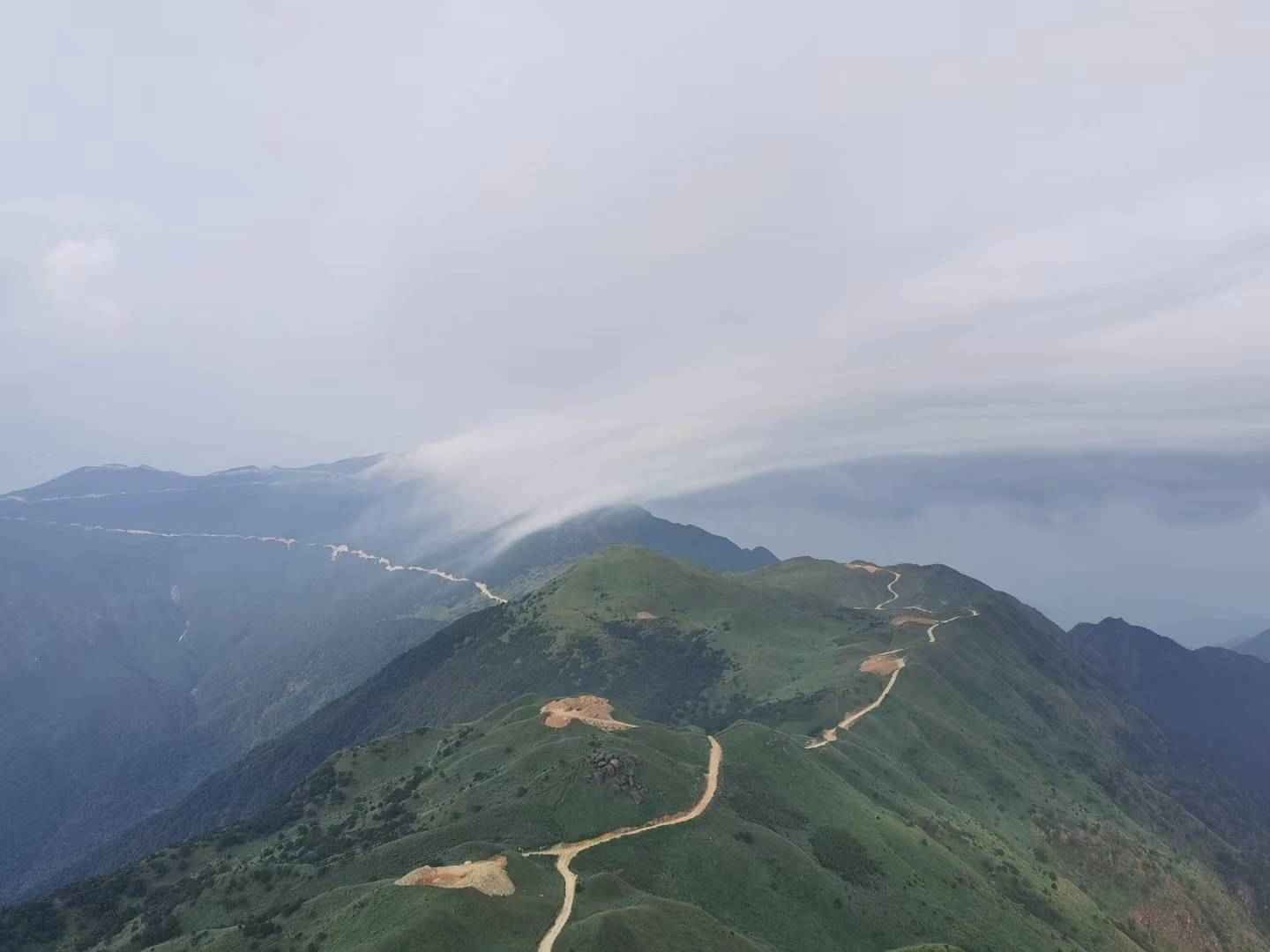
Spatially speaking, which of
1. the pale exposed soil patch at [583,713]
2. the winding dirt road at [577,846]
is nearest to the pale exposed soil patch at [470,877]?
the winding dirt road at [577,846]

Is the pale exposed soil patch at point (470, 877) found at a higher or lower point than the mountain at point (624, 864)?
higher

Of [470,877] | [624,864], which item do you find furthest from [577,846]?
[470,877]

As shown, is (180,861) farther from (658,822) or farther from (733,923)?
(733,923)

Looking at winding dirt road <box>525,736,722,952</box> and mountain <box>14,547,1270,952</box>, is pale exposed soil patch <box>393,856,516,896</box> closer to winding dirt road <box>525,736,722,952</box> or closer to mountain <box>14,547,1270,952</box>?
mountain <box>14,547,1270,952</box>

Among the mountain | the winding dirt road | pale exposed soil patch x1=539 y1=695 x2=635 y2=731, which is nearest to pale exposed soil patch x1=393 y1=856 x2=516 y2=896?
the mountain

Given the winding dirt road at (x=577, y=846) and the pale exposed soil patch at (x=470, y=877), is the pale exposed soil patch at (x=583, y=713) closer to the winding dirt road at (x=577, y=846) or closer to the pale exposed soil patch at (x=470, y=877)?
the winding dirt road at (x=577, y=846)
